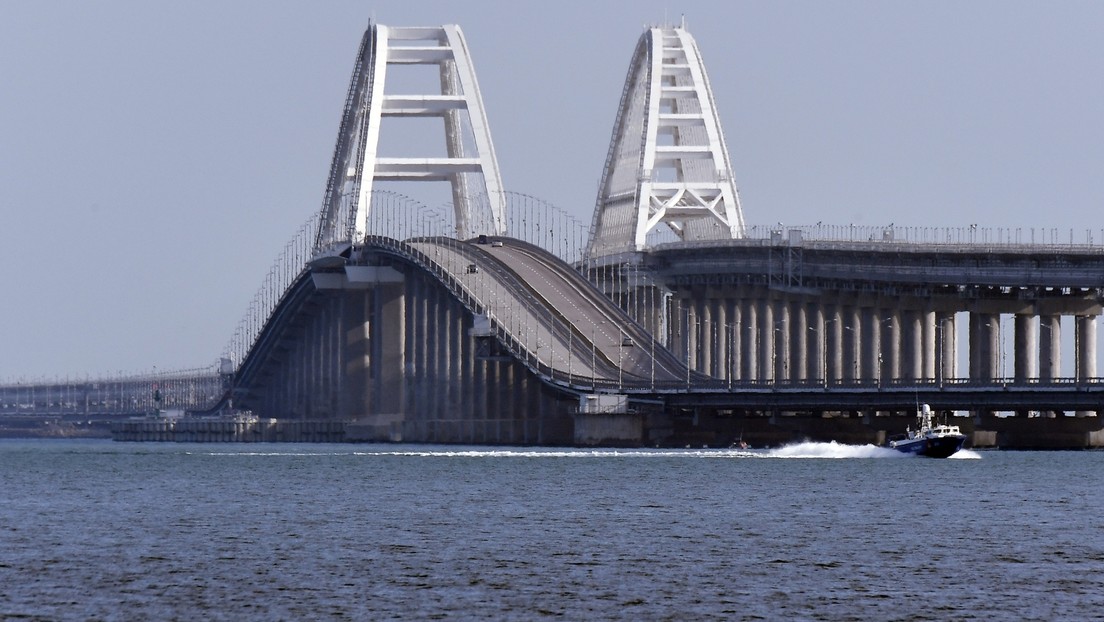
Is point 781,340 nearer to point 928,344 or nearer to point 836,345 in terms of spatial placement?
point 836,345

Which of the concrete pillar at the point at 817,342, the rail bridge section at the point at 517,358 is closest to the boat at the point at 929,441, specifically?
the rail bridge section at the point at 517,358

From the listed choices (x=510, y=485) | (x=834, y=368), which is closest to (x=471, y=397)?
(x=834, y=368)

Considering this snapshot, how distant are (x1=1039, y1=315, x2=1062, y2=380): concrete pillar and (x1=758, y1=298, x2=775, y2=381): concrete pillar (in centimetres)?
3086

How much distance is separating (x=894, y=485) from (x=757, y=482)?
6.79 metres

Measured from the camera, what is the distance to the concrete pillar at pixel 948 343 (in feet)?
601

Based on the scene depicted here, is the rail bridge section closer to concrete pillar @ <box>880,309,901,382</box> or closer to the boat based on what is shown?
concrete pillar @ <box>880,309,901,382</box>

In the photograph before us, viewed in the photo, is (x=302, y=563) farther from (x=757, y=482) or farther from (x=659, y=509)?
(x=757, y=482)

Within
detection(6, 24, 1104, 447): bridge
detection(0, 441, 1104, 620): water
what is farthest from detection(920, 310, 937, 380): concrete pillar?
detection(0, 441, 1104, 620): water

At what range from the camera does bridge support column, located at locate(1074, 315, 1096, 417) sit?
16912cm

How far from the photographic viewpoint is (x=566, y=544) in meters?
77.8

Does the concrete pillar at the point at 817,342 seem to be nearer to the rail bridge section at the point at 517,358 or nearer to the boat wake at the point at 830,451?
the rail bridge section at the point at 517,358

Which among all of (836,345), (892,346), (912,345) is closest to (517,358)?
(836,345)

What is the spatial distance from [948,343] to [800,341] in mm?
12617

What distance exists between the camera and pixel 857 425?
15475 cm
